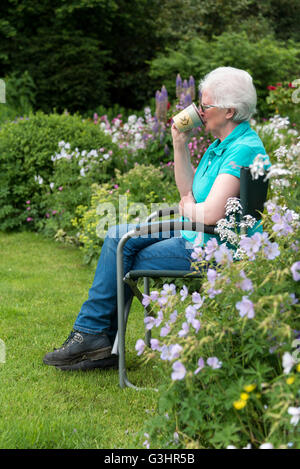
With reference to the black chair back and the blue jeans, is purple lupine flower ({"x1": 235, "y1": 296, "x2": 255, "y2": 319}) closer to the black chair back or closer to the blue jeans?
the black chair back

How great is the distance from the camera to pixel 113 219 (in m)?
4.90

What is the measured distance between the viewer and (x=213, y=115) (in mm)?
2594

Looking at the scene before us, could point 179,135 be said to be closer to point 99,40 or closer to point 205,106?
point 205,106

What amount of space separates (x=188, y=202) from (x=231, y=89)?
554 millimetres

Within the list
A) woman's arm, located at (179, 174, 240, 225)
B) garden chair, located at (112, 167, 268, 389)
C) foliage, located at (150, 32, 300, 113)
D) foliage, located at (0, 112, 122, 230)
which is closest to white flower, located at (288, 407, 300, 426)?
garden chair, located at (112, 167, 268, 389)

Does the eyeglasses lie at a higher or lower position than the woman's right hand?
higher

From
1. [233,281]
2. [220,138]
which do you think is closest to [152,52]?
[220,138]

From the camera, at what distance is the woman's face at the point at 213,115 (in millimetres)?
2574

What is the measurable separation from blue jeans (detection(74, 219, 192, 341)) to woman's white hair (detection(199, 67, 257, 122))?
0.69 meters

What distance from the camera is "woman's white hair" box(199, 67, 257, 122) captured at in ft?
8.32

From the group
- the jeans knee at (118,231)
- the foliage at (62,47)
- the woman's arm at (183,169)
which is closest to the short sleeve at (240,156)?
the woman's arm at (183,169)

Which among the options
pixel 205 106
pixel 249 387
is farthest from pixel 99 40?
pixel 249 387

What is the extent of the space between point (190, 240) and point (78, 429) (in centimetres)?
101
